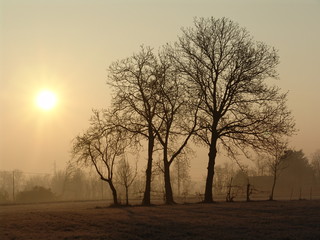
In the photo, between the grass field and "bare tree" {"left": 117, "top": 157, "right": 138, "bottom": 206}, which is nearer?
the grass field

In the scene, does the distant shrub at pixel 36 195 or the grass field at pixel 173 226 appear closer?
→ the grass field at pixel 173 226

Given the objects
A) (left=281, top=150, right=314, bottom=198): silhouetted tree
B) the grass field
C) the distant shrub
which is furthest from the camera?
(left=281, top=150, right=314, bottom=198): silhouetted tree

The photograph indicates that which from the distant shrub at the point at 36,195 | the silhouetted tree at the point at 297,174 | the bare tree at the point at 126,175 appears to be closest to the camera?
the bare tree at the point at 126,175

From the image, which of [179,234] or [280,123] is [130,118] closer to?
[280,123]

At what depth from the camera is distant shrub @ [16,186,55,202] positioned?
89.9 m

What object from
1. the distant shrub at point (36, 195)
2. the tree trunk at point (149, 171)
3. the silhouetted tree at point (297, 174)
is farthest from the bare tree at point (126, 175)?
the silhouetted tree at point (297, 174)

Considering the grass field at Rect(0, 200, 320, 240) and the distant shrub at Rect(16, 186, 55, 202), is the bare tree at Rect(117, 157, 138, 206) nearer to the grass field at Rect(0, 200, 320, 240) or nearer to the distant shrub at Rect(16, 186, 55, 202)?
the grass field at Rect(0, 200, 320, 240)

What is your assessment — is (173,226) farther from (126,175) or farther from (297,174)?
(297,174)

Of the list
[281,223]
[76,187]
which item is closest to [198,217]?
[281,223]

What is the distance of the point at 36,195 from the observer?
91.8 meters

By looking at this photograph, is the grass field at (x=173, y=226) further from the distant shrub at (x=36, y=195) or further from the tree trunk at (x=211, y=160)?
the distant shrub at (x=36, y=195)

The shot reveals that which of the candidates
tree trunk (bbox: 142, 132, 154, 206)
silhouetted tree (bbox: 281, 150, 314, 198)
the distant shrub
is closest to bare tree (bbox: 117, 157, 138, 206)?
tree trunk (bbox: 142, 132, 154, 206)

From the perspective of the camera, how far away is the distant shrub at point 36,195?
8994 cm

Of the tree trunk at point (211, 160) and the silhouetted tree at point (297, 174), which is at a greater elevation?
the tree trunk at point (211, 160)
